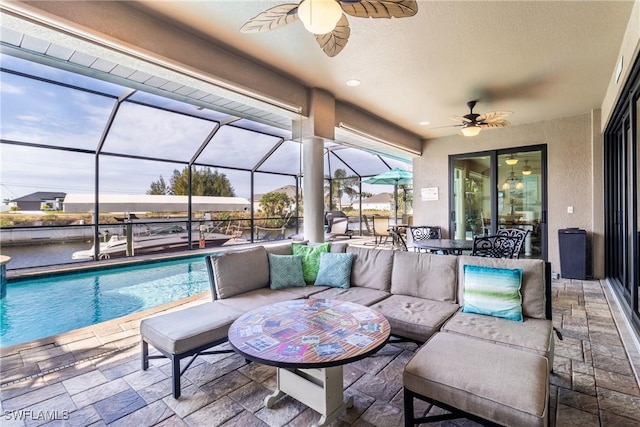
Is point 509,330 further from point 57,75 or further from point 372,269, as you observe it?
point 57,75

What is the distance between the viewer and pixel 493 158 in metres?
6.40

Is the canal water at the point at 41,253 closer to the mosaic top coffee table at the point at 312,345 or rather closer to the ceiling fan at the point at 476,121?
the mosaic top coffee table at the point at 312,345

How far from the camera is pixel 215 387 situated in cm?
217

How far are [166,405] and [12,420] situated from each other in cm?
87

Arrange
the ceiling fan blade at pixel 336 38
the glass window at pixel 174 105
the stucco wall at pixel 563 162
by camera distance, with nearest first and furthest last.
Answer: the ceiling fan blade at pixel 336 38 → the glass window at pixel 174 105 → the stucco wall at pixel 563 162

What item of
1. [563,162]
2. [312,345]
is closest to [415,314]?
[312,345]

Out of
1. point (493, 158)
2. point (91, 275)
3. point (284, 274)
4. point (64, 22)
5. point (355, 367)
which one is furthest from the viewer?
point (493, 158)

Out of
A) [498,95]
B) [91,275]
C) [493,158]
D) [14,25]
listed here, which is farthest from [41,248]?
[493,158]

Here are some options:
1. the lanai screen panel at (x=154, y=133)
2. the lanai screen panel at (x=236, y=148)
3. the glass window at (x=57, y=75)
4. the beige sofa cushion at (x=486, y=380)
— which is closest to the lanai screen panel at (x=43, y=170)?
the lanai screen panel at (x=154, y=133)

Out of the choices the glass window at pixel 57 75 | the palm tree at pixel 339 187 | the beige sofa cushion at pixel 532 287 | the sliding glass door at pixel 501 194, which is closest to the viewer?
the beige sofa cushion at pixel 532 287

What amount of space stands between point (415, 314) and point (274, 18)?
248 cm

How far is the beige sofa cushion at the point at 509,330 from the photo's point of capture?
6.31 feet

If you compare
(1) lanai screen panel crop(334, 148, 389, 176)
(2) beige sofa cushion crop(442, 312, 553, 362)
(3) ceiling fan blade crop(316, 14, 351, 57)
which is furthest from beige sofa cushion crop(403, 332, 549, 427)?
(1) lanai screen panel crop(334, 148, 389, 176)

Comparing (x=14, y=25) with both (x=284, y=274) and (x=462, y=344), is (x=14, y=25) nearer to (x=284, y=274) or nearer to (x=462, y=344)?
Result: (x=284, y=274)
